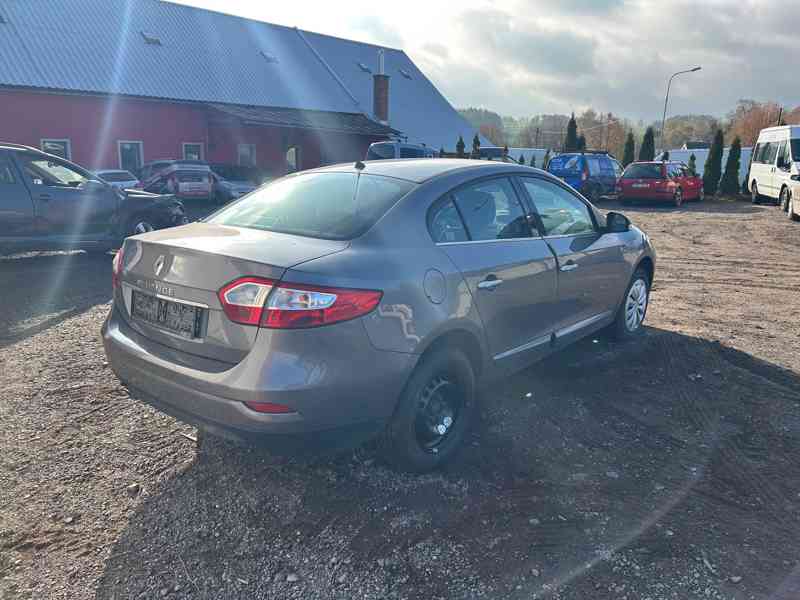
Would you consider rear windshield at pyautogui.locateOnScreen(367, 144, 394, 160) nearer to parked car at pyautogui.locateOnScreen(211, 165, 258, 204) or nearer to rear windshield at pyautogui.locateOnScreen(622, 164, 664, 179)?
parked car at pyautogui.locateOnScreen(211, 165, 258, 204)

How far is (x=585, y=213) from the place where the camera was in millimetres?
4738

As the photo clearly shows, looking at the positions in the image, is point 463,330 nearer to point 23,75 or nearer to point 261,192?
point 261,192

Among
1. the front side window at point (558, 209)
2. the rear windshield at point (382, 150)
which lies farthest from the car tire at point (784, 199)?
the front side window at point (558, 209)

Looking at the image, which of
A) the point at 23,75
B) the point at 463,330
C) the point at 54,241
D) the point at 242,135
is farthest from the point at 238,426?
the point at 242,135

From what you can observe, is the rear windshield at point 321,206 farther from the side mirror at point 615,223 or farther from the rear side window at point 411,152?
the rear side window at point 411,152

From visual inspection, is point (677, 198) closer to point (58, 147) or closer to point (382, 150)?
point (382, 150)

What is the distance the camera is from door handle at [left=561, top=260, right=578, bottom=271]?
4148mm

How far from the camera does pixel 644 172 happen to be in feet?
66.5

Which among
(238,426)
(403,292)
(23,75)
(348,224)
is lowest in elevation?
(238,426)

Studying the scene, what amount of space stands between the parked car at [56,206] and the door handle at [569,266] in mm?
7674

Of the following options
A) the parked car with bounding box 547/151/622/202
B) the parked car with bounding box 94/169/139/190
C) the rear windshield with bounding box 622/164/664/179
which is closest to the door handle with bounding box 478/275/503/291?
the parked car with bounding box 94/169/139/190

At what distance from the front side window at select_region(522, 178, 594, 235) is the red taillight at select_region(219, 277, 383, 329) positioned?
200 cm

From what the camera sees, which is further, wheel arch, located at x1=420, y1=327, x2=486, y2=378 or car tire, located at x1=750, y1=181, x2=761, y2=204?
car tire, located at x1=750, y1=181, x2=761, y2=204

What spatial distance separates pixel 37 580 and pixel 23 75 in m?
22.5
